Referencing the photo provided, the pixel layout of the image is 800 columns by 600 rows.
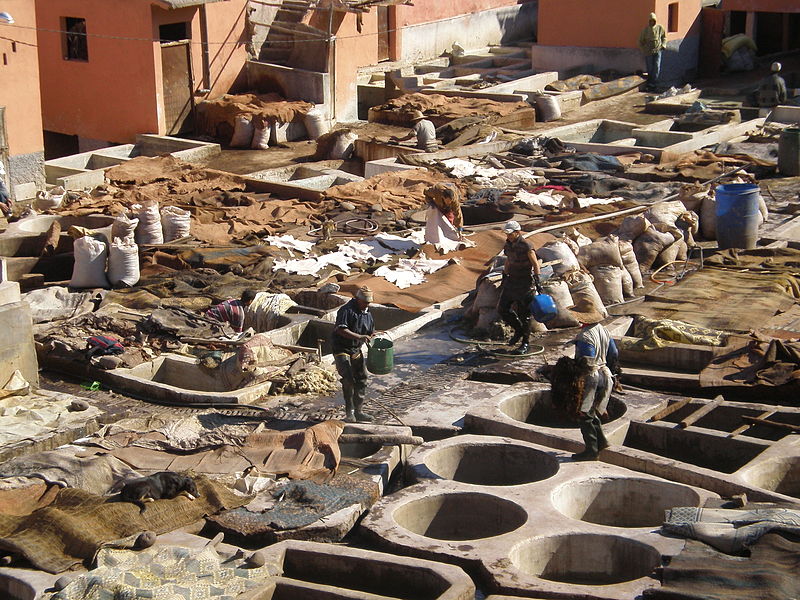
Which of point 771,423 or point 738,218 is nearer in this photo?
point 771,423

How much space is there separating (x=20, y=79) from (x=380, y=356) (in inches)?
493

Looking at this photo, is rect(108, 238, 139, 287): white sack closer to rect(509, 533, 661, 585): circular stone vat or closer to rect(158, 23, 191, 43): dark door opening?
rect(509, 533, 661, 585): circular stone vat

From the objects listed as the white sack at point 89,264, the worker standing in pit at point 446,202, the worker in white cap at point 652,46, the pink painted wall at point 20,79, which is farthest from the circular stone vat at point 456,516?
the worker in white cap at point 652,46

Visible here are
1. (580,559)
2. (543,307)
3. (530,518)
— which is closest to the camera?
(580,559)

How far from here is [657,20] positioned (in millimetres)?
32031

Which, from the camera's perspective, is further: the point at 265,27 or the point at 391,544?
the point at 265,27

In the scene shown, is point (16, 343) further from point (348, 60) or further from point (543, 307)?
point (348, 60)

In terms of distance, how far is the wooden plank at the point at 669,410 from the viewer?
481 inches

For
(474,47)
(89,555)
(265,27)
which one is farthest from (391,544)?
(474,47)

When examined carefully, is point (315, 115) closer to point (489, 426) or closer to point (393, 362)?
point (393, 362)

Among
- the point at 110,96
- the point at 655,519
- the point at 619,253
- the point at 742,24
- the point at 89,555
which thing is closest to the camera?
the point at 89,555

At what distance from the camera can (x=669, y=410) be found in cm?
1235

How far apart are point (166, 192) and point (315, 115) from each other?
6613 mm

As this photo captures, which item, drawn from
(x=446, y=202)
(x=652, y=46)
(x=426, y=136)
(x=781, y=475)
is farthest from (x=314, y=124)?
(x=781, y=475)
